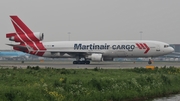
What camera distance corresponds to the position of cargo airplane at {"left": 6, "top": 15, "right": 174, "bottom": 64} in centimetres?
5569

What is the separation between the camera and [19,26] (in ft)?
199

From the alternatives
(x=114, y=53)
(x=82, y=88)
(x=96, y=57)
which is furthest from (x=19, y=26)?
(x=82, y=88)

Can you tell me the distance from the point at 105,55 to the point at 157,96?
31.1m

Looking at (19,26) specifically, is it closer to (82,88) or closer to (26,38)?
(26,38)

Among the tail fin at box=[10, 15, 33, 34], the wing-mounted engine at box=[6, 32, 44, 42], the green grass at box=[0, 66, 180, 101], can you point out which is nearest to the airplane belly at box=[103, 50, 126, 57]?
the wing-mounted engine at box=[6, 32, 44, 42]

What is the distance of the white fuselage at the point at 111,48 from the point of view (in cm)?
5559

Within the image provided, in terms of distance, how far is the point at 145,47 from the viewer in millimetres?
55344

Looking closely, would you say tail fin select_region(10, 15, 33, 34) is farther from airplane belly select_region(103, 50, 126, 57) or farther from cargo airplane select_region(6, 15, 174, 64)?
airplane belly select_region(103, 50, 126, 57)

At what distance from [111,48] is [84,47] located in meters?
5.04

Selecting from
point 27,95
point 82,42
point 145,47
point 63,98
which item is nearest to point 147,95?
point 63,98

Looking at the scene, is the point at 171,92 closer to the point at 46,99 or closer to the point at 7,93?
the point at 46,99

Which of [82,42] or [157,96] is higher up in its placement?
[82,42]

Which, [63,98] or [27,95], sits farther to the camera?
[63,98]

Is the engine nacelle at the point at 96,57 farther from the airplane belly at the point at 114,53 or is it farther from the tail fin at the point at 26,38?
the tail fin at the point at 26,38
